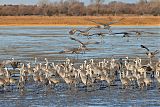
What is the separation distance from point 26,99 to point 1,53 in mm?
13313

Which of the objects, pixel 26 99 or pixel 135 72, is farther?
pixel 135 72

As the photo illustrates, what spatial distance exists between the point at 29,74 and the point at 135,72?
12.9 ft

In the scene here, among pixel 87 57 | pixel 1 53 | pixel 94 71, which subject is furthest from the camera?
pixel 1 53

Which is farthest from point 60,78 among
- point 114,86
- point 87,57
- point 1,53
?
point 1,53

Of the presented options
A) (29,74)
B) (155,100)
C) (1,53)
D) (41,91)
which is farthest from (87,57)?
(155,100)

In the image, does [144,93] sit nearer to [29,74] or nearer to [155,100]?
[155,100]

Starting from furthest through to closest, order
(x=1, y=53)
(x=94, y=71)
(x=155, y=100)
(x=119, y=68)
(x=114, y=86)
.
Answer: (x=1, y=53) → (x=119, y=68) → (x=94, y=71) → (x=114, y=86) → (x=155, y=100)

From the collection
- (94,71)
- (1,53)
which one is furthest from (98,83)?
(1,53)

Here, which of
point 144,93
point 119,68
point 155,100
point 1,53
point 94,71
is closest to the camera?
point 155,100

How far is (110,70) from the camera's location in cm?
2238

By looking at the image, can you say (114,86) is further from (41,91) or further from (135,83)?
(41,91)

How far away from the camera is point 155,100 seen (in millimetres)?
17359

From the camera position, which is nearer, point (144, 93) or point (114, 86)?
point (144, 93)

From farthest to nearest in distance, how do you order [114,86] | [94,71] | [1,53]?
[1,53]
[94,71]
[114,86]
